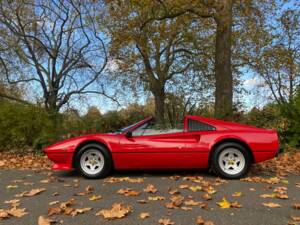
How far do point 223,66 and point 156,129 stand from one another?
19.7 feet

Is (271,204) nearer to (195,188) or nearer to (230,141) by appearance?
(195,188)

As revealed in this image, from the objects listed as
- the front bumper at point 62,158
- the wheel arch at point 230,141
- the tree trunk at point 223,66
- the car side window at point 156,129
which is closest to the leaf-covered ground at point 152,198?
the front bumper at point 62,158

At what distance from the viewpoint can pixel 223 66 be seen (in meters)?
11.9

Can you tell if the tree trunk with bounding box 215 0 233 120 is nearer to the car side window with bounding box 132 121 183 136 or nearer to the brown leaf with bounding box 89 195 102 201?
the car side window with bounding box 132 121 183 136

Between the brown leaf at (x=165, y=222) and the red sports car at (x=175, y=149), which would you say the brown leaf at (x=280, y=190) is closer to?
the red sports car at (x=175, y=149)

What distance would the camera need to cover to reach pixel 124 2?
572 inches

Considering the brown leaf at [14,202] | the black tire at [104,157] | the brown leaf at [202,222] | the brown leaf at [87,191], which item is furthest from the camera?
the black tire at [104,157]

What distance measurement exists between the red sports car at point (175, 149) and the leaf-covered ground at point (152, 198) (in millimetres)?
265

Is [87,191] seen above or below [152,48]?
below

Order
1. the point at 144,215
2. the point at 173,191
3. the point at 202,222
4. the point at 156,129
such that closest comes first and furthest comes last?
the point at 202,222
the point at 144,215
the point at 173,191
the point at 156,129

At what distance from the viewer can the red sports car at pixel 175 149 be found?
6340 millimetres

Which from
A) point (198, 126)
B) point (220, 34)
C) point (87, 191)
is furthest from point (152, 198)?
point (220, 34)

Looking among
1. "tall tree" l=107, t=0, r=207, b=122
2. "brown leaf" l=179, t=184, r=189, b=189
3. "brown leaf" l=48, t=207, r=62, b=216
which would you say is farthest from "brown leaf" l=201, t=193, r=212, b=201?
"tall tree" l=107, t=0, r=207, b=122

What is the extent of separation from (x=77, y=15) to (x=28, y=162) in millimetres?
13257
